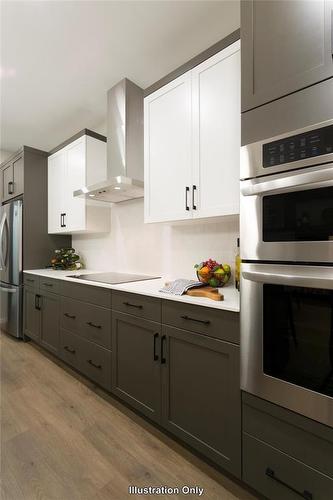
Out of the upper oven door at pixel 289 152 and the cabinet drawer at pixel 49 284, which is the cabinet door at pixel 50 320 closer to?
the cabinet drawer at pixel 49 284

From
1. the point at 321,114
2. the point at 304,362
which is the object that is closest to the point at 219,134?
the point at 321,114

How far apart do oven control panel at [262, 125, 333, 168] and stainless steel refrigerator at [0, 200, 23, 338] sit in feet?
9.96

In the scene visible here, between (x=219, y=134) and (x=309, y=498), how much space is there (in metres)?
1.75

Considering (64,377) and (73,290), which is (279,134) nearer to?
(73,290)

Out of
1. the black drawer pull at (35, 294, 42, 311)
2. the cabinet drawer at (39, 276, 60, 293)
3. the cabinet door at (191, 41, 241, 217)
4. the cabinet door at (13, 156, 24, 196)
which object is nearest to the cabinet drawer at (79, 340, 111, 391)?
the cabinet drawer at (39, 276, 60, 293)

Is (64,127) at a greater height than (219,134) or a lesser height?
greater

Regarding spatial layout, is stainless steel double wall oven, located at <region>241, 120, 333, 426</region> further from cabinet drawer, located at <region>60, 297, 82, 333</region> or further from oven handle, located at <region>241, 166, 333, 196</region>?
cabinet drawer, located at <region>60, 297, 82, 333</region>

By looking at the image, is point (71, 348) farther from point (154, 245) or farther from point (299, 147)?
point (299, 147)

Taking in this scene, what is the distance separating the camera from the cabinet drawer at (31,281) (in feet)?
9.27

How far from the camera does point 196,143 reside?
1611 mm

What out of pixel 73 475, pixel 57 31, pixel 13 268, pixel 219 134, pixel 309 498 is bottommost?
pixel 73 475

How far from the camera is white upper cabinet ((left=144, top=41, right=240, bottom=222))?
1463 millimetres

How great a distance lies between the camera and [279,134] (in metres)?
1.00

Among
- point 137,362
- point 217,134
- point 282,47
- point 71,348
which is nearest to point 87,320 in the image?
point 71,348
